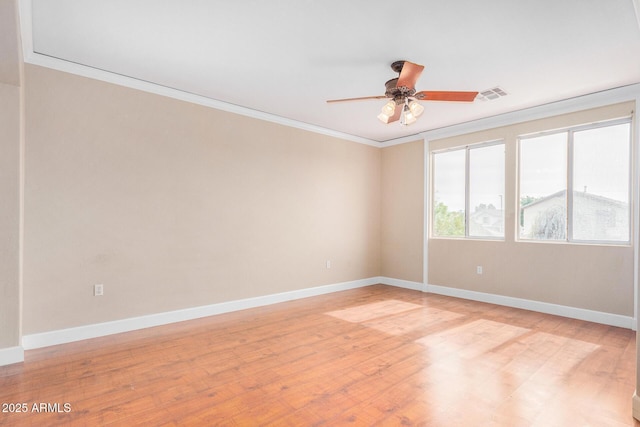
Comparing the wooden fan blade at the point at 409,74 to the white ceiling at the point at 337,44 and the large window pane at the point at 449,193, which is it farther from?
the large window pane at the point at 449,193

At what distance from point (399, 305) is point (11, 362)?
4182 millimetres

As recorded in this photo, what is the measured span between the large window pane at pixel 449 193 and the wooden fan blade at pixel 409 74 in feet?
9.38

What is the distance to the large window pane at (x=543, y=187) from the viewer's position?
4289 mm

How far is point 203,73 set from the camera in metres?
3.40

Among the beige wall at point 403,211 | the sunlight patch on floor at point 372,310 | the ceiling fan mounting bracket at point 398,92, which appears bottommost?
the sunlight patch on floor at point 372,310

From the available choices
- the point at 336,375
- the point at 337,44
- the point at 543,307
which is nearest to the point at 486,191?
the point at 543,307

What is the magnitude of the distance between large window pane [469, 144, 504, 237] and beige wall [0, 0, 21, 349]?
5.57m

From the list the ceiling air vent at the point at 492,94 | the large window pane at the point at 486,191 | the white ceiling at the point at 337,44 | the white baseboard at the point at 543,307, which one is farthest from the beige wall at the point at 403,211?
the white ceiling at the point at 337,44

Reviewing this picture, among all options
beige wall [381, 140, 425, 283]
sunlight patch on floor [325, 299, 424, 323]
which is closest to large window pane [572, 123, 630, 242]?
beige wall [381, 140, 425, 283]

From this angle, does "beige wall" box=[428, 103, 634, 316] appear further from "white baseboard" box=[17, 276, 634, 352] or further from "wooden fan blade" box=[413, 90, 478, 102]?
"wooden fan blade" box=[413, 90, 478, 102]

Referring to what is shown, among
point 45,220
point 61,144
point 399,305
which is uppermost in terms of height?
point 61,144

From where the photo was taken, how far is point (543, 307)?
432 cm

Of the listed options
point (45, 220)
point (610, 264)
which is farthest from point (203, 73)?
point (610, 264)

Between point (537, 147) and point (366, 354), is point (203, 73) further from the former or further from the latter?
point (537, 147)
